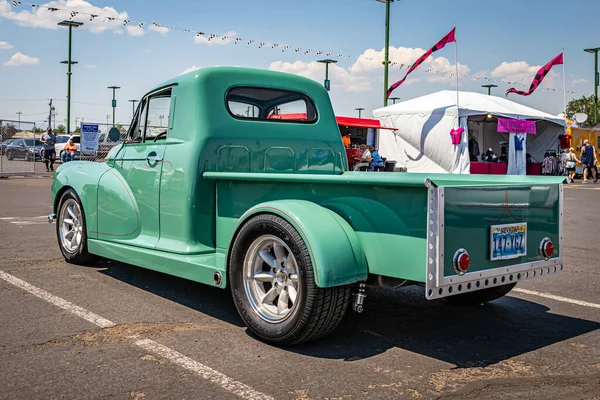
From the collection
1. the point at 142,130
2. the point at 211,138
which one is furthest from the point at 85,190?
the point at 211,138

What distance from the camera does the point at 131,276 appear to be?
561cm

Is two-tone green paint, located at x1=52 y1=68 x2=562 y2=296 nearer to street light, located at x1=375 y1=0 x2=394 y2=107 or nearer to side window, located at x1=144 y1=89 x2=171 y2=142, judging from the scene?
side window, located at x1=144 y1=89 x2=171 y2=142

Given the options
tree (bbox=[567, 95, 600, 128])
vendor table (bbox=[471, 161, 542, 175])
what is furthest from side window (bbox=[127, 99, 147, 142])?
tree (bbox=[567, 95, 600, 128])

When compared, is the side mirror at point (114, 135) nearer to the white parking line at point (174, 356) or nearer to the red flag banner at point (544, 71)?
the white parking line at point (174, 356)

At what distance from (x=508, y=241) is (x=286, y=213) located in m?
1.32

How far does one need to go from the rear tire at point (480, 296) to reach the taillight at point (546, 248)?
0.61 m

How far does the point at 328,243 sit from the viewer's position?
132 inches

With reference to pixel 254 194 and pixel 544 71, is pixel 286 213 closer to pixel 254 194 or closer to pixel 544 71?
pixel 254 194

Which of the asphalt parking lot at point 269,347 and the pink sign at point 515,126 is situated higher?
the pink sign at point 515,126

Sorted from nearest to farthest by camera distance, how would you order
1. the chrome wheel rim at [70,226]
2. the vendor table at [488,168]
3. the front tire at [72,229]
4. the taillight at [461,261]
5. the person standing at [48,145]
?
the taillight at [461,261] → the front tire at [72,229] → the chrome wheel rim at [70,226] → the vendor table at [488,168] → the person standing at [48,145]

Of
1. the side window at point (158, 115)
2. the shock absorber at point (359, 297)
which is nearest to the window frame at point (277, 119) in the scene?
the side window at point (158, 115)

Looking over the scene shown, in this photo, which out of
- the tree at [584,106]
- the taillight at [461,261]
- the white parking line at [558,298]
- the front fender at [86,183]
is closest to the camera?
the taillight at [461,261]

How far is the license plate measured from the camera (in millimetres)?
3488

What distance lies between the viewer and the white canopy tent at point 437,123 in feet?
66.5
